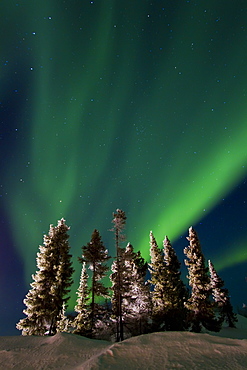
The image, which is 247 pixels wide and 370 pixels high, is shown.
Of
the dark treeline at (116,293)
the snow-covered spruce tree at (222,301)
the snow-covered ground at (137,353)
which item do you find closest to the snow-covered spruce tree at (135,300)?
the dark treeline at (116,293)

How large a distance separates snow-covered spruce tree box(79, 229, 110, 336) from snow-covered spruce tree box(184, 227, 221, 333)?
38.0ft

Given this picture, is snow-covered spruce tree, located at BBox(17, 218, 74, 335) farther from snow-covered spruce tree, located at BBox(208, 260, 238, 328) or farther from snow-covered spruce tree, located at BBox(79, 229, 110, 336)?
snow-covered spruce tree, located at BBox(208, 260, 238, 328)

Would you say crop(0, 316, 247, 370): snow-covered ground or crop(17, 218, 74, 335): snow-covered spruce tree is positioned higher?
crop(17, 218, 74, 335): snow-covered spruce tree

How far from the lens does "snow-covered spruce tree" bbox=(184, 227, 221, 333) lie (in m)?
23.8

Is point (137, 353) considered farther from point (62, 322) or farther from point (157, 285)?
point (157, 285)

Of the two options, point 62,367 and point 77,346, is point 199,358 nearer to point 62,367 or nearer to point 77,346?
point 62,367

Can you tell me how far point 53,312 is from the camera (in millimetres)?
19000

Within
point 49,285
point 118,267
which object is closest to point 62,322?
point 49,285

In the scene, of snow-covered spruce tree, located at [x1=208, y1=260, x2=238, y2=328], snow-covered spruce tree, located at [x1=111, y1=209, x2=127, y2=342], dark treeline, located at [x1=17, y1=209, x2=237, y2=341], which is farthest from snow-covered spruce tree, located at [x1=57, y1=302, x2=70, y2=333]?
snow-covered spruce tree, located at [x1=208, y1=260, x2=238, y2=328]

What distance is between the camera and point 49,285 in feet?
67.1

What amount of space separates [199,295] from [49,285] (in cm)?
1793

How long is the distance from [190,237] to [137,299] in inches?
431

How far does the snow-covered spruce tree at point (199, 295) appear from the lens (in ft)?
78.2

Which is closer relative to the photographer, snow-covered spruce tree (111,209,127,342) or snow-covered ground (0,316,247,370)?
snow-covered ground (0,316,247,370)
